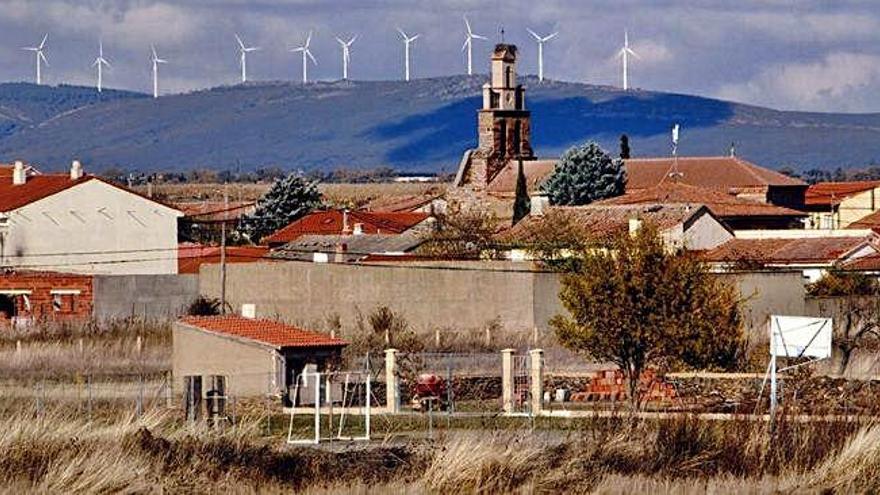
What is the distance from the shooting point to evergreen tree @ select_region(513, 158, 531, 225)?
8748cm

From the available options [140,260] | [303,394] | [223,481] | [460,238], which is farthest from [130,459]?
[140,260]

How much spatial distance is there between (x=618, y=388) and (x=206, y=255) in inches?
1502

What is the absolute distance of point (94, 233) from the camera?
73000 millimetres

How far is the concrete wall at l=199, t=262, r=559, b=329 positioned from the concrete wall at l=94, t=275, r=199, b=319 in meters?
1.31

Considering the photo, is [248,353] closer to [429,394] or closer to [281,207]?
[429,394]

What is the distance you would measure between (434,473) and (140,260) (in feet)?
170

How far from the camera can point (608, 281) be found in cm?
4206

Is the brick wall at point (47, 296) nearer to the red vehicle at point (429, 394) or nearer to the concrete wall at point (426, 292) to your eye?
the concrete wall at point (426, 292)

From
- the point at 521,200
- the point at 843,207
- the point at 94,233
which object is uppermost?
the point at 843,207

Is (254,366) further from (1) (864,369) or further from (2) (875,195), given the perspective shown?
(2) (875,195)

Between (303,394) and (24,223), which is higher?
(24,223)

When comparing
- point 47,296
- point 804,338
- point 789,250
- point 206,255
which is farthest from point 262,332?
point 206,255

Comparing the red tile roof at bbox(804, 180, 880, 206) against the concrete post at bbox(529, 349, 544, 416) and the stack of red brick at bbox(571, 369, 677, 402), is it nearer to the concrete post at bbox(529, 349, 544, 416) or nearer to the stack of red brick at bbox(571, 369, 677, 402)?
the stack of red brick at bbox(571, 369, 677, 402)

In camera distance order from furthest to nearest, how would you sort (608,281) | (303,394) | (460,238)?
(460,238)
(608,281)
(303,394)
